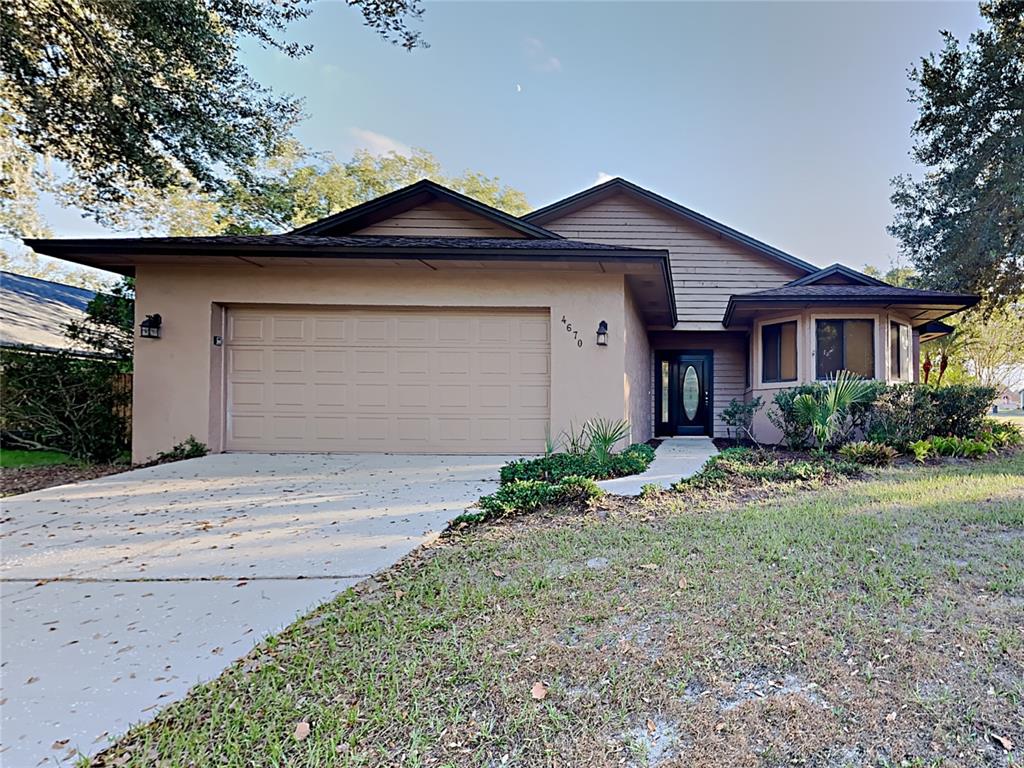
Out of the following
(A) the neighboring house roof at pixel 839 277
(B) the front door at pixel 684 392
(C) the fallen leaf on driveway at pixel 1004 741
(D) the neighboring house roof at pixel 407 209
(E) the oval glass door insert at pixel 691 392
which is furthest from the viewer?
(E) the oval glass door insert at pixel 691 392

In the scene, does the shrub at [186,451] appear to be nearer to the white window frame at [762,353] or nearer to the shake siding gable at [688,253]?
the shake siding gable at [688,253]

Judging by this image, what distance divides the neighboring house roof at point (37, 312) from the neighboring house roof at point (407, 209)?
19.0ft

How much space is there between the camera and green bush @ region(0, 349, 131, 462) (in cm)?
761

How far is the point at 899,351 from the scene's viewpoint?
32.1 feet

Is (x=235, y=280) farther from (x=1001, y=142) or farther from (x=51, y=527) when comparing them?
(x=1001, y=142)

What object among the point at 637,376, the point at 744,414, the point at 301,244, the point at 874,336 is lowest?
the point at 744,414

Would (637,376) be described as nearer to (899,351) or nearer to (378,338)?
(899,351)

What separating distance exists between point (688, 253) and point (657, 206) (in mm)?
1397

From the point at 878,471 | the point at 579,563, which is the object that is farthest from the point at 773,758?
the point at 878,471

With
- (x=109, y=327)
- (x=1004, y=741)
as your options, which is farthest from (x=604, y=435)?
(x=109, y=327)

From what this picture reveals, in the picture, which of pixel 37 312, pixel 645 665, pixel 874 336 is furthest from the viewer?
pixel 37 312

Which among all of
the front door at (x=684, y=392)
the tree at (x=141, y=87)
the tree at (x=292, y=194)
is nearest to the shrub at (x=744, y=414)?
the front door at (x=684, y=392)

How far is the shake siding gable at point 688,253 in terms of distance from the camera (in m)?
12.0

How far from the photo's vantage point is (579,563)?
10.8ft
